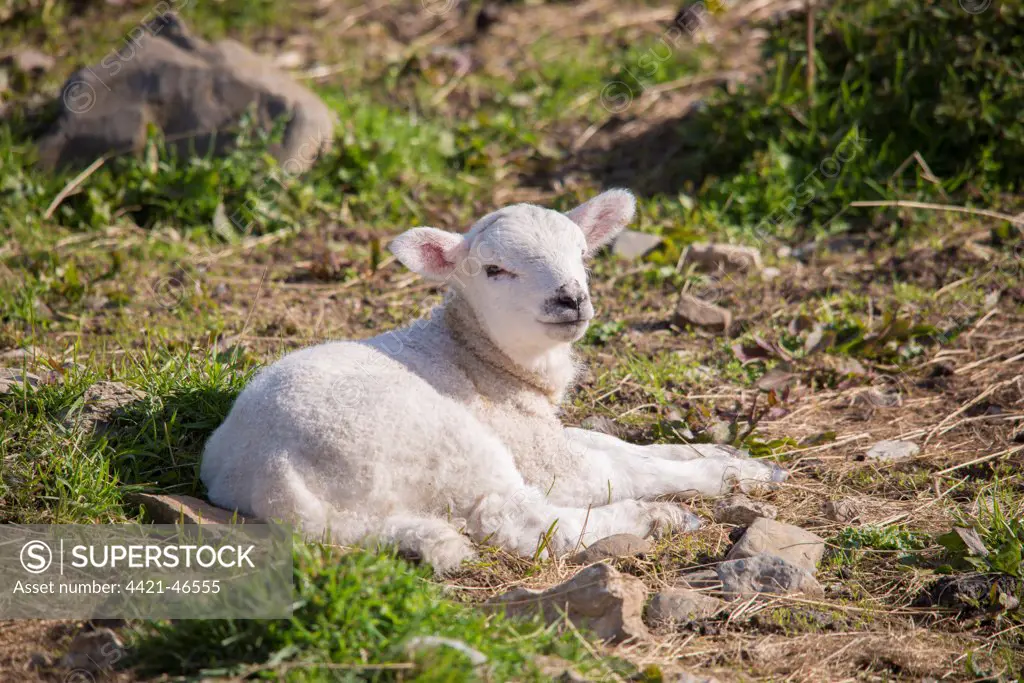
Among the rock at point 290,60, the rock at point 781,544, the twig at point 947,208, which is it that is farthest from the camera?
the rock at point 290,60

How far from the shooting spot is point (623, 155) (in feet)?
28.9

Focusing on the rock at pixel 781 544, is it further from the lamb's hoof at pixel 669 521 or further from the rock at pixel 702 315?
the rock at pixel 702 315

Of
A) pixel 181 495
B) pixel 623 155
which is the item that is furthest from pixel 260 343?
pixel 623 155

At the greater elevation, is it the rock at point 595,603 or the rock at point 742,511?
the rock at point 595,603

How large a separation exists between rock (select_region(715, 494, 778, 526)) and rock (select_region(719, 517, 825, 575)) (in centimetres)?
17

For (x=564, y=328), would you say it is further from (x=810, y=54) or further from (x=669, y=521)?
(x=810, y=54)

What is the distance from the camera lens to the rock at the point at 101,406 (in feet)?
14.6

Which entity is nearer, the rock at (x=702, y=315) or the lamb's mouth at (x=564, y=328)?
the lamb's mouth at (x=564, y=328)

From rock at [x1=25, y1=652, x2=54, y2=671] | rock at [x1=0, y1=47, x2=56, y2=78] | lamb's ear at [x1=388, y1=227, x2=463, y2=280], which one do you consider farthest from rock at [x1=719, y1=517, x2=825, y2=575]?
rock at [x1=0, y1=47, x2=56, y2=78]

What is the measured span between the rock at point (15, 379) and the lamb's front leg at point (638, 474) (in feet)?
8.17

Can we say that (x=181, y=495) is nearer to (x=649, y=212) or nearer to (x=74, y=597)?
(x=74, y=597)

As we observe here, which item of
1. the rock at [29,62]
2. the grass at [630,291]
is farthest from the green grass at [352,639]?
the rock at [29,62]

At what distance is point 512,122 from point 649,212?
6.88 feet

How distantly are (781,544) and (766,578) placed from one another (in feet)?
0.69
